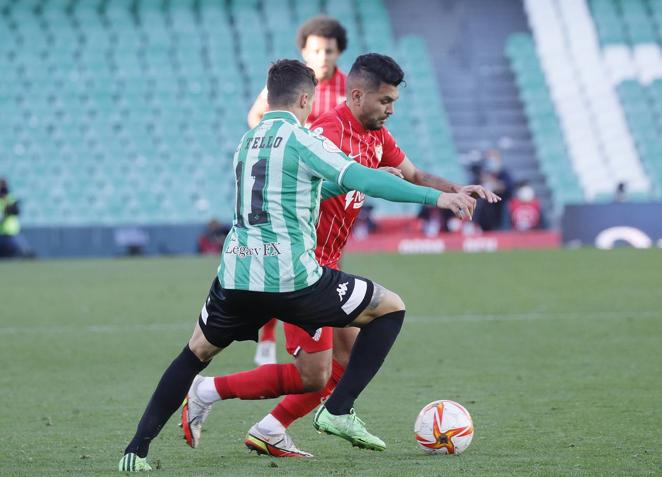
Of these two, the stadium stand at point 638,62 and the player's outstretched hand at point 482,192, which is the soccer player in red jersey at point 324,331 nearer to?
the player's outstretched hand at point 482,192

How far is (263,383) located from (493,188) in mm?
15232

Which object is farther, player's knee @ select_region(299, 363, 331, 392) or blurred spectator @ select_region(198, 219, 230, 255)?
blurred spectator @ select_region(198, 219, 230, 255)

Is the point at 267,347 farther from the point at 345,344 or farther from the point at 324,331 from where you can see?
the point at 324,331

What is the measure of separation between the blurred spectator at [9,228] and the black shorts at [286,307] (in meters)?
15.4

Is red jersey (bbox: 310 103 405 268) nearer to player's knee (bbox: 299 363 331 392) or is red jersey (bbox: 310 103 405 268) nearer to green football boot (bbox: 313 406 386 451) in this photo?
player's knee (bbox: 299 363 331 392)

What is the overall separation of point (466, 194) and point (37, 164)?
2008 cm

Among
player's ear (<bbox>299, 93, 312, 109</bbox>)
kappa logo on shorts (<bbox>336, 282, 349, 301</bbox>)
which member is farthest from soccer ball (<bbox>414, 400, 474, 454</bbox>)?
player's ear (<bbox>299, 93, 312, 109</bbox>)

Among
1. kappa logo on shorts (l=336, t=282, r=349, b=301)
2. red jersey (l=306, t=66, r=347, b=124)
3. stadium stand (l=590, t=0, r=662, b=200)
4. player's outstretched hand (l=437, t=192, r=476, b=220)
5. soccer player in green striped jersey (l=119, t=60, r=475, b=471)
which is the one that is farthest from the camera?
stadium stand (l=590, t=0, r=662, b=200)

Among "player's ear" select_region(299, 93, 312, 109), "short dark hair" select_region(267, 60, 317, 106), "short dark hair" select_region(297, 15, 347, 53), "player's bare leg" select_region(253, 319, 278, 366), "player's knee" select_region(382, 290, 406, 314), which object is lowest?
"player's bare leg" select_region(253, 319, 278, 366)

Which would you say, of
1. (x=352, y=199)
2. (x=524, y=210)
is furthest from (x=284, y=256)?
(x=524, y=210)

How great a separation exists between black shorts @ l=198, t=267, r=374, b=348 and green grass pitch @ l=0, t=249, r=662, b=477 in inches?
22.1

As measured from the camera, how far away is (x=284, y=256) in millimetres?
4684

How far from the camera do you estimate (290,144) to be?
4637 mm

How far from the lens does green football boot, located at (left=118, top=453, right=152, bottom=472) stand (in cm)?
471
